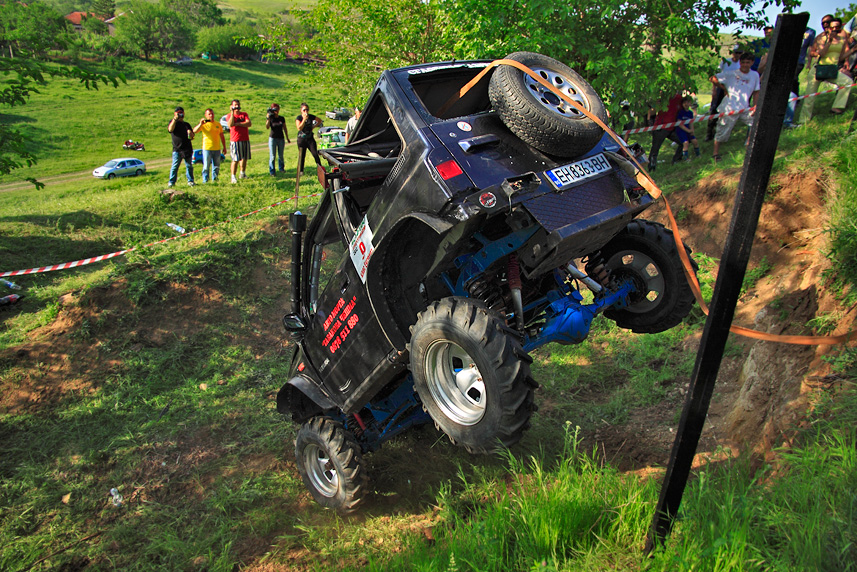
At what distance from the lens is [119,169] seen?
20.7 m

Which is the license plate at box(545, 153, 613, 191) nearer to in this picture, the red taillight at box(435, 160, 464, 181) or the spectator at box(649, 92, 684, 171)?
the red taillight at box(435, 160, 464, 181)

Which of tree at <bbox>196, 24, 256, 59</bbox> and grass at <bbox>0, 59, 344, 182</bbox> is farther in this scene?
tree at <bbox>196, 24, 256, 59</bbox>

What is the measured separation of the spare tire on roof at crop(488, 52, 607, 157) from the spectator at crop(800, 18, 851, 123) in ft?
23.3

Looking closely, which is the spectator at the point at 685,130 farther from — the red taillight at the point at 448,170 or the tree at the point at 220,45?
the tree at the point at 220,45

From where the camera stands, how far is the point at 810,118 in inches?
328

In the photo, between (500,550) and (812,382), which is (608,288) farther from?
(500,550)

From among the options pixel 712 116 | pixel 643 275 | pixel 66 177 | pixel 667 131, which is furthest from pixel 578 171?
pixel 66 177

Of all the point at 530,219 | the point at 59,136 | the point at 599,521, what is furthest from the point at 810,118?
the point at 59,136

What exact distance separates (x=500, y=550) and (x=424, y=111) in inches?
96.7

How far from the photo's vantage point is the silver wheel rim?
12.5 ft

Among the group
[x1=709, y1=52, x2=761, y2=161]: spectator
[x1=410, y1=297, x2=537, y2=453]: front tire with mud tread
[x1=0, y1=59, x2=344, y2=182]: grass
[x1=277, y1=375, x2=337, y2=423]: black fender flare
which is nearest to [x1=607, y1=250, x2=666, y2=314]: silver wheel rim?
[x1=410, y1=297, x2=537, y2=453]: front tire with mud tread

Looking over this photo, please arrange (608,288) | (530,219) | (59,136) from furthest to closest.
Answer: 1. (59,136)
2. (608,288)
3. (530,219)

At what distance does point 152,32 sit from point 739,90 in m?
66.1

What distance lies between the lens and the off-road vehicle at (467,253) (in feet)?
9.42
